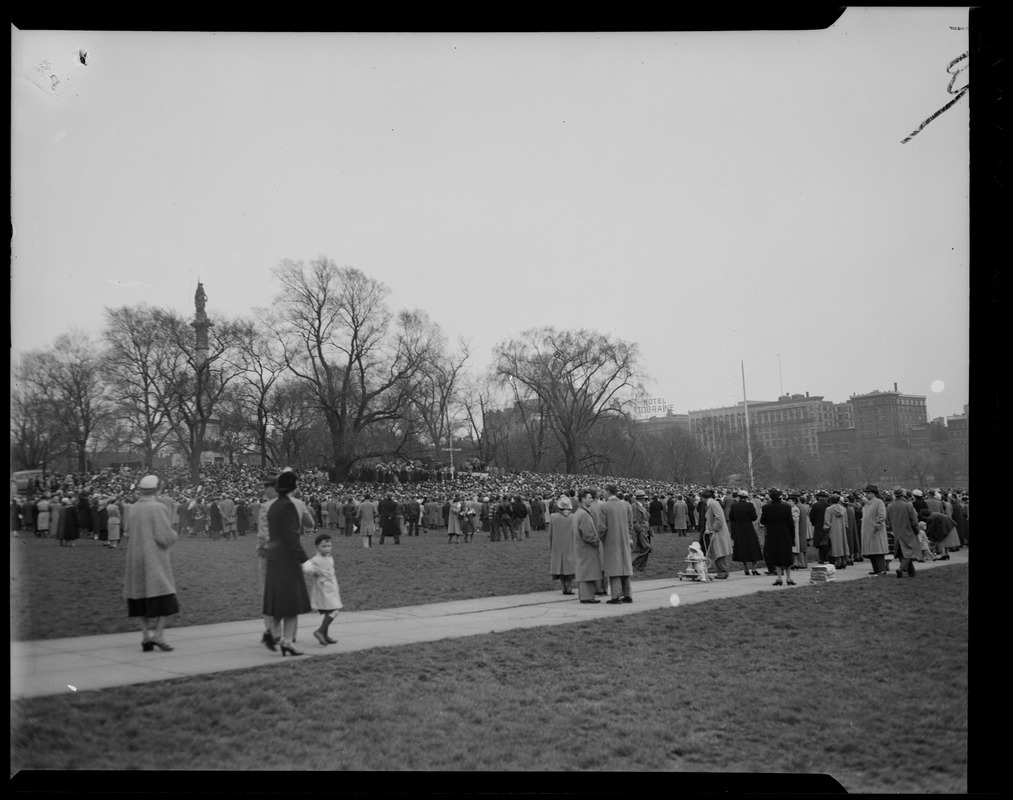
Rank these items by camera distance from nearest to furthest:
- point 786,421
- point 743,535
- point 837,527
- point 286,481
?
point 286,481, point 786,421, point 743,535, point 837,527

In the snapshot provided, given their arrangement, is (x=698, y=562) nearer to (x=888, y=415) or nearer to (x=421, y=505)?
(x=888, y=415)

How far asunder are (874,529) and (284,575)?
1100cm

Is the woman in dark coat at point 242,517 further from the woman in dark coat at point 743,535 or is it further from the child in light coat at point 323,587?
the woman in dark coat at point 743,535

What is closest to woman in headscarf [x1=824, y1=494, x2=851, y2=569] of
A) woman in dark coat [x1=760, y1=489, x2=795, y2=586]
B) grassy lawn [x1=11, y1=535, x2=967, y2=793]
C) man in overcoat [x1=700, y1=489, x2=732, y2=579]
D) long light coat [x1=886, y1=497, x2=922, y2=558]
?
long light coat [x1=886, y1=497, x2=922, y2=558]

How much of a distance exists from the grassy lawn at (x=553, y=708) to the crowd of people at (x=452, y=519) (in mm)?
380

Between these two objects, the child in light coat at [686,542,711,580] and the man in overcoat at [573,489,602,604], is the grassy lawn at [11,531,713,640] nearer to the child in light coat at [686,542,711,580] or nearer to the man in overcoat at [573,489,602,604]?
the man in overcoat at [573,489,602,604]

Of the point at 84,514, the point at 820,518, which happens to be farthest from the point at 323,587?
the point at 820,518

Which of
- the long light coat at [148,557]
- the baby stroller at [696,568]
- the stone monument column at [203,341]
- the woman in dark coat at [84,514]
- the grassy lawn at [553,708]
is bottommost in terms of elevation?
the baby stroller at [696,568]

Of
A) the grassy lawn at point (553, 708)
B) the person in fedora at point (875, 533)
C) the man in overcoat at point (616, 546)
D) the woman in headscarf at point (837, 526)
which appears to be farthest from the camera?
the woman in headscarf at point (837, 526)

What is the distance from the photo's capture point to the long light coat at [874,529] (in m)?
13.8

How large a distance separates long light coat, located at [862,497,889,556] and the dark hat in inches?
417

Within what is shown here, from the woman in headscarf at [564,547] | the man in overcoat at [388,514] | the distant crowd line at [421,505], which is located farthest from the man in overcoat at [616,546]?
the man in overcoat at [388,514]

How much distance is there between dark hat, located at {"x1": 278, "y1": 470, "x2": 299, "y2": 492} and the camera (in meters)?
7.05

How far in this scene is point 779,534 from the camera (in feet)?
43.8
